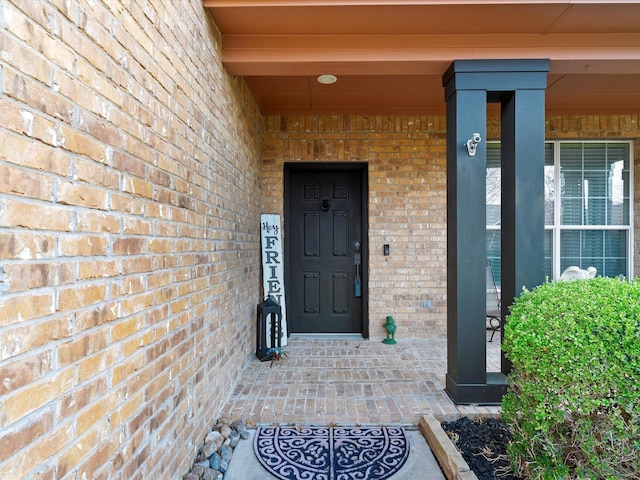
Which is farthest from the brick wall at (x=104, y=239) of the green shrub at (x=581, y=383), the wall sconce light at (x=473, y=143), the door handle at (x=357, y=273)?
the door handle at (x=357, y=273)

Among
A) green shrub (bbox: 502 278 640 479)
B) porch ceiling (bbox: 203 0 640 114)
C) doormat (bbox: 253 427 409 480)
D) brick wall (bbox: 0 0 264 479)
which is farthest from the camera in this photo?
porch ceiling (bbox: 203 0 640 114)

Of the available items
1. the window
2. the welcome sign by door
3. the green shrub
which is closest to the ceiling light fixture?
the welcome sign by door

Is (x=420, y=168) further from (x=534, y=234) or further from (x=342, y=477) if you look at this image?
(x=342, y=477)

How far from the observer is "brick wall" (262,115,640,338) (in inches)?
170

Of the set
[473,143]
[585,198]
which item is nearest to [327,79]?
[473,143]

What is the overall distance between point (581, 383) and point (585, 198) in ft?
12.7

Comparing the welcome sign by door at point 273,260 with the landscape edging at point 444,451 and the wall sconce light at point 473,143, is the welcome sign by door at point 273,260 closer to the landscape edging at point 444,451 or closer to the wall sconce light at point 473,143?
the landscape edging at point 444,451

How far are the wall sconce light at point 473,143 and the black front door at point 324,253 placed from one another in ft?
6.68

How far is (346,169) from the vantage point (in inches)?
179

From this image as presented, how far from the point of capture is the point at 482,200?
2.64 m

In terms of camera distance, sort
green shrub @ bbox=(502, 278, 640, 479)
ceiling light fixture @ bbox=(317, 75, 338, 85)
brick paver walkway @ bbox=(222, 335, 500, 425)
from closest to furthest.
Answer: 1. green shrub @ bbox=(502, 278, 640, 479)
2. brick paver walkway @ bbox=(222, 335, 500, 425)
3. ceiling light fixture @ bbox=(317, 75, 338, 85)

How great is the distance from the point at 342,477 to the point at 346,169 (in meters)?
3.37

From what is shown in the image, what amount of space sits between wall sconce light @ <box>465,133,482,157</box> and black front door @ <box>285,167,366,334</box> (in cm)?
204

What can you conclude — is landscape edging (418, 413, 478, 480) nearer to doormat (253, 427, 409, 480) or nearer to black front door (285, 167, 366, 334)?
doormat (253, 427, 409, 480)
